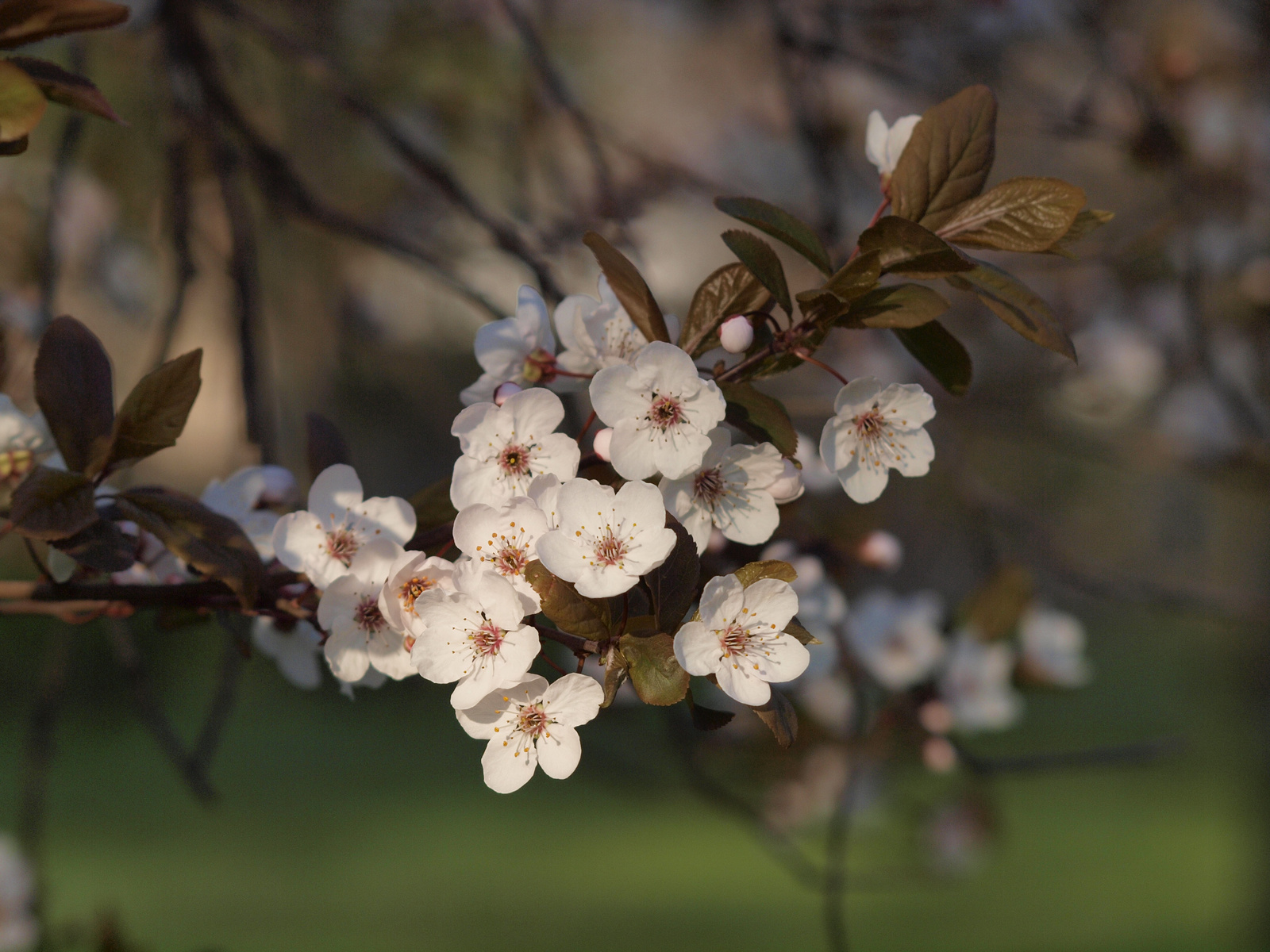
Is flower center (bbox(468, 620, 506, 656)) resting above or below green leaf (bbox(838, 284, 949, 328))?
below

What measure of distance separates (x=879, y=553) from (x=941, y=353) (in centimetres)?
42

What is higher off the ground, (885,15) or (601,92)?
(885,15)

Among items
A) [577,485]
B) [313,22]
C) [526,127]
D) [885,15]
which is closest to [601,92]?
[313,22]

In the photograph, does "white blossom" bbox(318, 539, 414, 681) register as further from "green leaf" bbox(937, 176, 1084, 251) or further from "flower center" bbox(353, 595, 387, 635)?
"green leaf" bbox(937, 176, 1084, 251)

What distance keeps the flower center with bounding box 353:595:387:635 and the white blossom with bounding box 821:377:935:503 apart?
0.93ft

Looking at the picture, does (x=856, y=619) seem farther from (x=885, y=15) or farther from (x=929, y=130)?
(x=885, y=15)

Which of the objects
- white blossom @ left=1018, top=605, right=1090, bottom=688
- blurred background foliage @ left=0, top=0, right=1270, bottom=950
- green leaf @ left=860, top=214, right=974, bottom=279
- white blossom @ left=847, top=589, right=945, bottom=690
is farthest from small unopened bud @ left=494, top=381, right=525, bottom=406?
white blossom @ left=1018, top=605, right=1090, bottom=688

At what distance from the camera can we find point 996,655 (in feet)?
4.45

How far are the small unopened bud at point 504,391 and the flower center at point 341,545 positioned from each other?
0.13 metres

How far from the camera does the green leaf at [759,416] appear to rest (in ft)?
1.67

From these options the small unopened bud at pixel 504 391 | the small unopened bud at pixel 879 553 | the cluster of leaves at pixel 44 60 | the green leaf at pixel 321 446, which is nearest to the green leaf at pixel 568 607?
the small unopened bud at pixel 504 391

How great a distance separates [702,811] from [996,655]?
2.69 m

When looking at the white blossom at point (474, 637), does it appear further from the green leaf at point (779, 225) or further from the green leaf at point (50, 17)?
the green leaf at point (50, 17)

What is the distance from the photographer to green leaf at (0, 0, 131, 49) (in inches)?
19.6
